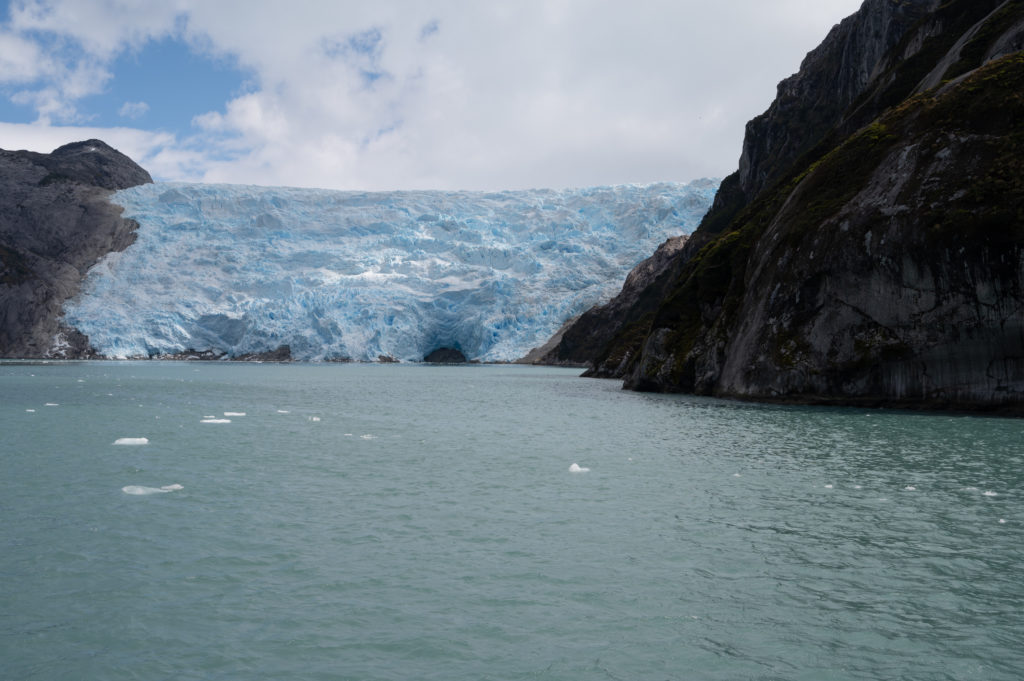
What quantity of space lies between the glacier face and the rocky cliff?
240 ft

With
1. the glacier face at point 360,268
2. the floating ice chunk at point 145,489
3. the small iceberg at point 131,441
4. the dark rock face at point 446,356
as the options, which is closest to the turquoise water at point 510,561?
the floating ice chunk at point 145,489

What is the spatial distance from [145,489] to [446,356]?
11897 cm

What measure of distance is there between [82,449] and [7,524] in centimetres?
892

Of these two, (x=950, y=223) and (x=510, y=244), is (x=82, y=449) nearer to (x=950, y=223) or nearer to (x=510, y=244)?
(x=950, y=223)

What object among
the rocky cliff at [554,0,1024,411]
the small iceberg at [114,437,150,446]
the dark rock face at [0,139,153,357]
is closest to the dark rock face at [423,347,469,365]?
the dark rock face at [0,139,153,357]

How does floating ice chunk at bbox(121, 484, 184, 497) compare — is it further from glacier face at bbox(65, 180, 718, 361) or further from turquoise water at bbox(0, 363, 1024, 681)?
glacier face at bbox(65, 180, 718, 361)

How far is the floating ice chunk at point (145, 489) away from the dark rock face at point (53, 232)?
4713 inches

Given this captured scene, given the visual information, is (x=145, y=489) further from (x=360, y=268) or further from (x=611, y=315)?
(x=360, y=268)

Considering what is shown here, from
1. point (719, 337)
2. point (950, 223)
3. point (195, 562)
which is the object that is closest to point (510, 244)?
point (719, 337)

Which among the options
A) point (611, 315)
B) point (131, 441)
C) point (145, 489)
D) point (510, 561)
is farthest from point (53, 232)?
point (510, 561)

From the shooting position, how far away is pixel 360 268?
131250 mm

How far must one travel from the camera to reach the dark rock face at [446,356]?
131 m

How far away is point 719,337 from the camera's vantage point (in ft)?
150

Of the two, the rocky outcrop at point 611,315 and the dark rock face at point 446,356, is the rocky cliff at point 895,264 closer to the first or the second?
the rocky outcrop at point 611,315
